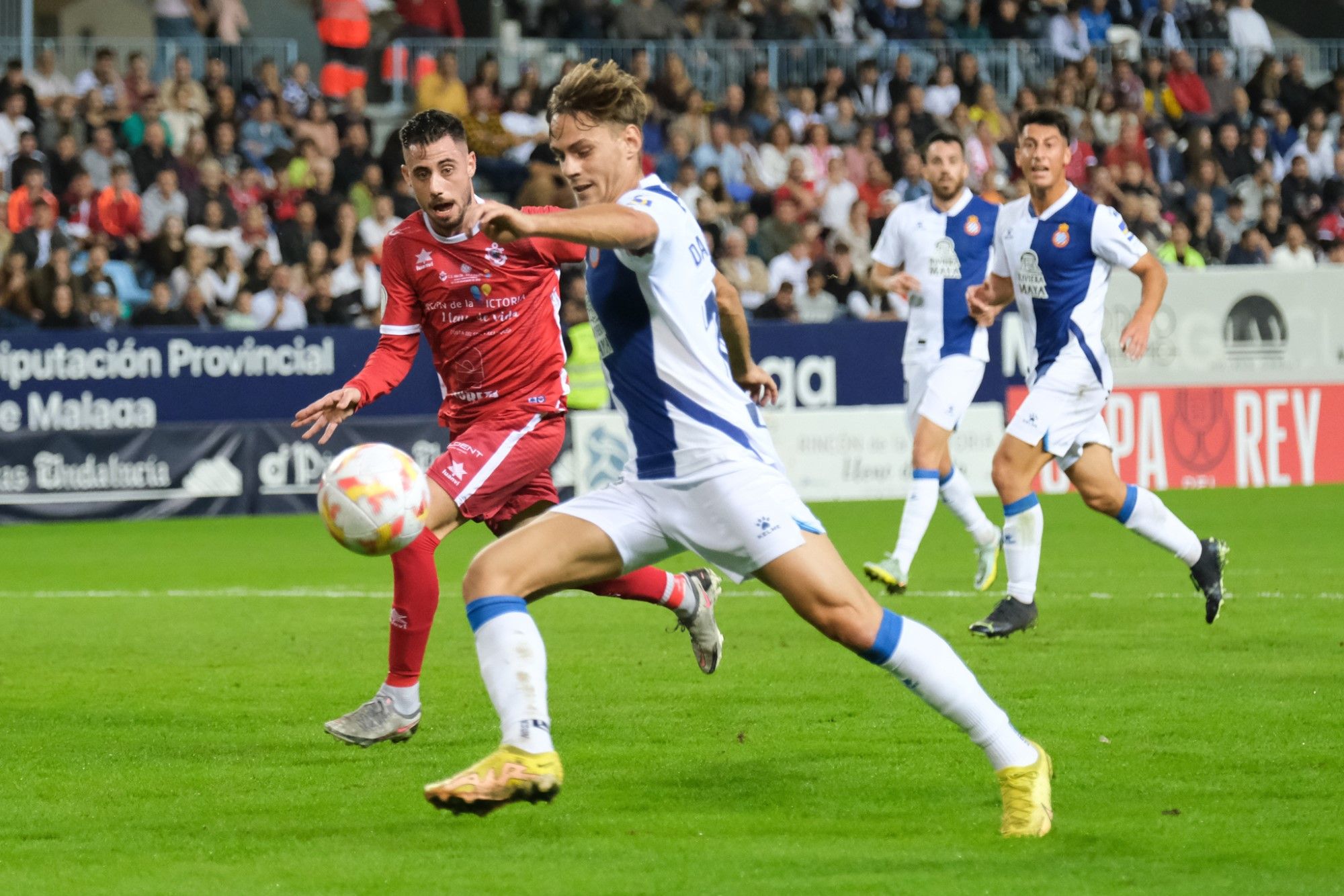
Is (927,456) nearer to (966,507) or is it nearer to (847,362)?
(966,507)

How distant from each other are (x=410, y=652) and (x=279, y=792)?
0.98 m

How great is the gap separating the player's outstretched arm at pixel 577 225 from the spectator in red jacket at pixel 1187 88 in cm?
2315

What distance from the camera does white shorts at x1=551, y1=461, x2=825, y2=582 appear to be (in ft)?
17.3

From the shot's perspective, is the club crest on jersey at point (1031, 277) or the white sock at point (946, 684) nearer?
the white sock at point (946, 684)

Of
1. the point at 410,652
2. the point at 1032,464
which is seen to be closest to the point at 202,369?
the point at 1032,464

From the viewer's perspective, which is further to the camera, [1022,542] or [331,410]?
[1022,542]

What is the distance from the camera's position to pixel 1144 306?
366 inches

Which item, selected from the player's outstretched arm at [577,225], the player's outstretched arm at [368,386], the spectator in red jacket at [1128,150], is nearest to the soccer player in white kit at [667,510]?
the player's outstretched arm at [577,225]

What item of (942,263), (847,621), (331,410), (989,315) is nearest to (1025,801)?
(847,621)

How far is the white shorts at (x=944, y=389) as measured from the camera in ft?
38.0

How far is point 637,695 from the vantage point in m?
8.11

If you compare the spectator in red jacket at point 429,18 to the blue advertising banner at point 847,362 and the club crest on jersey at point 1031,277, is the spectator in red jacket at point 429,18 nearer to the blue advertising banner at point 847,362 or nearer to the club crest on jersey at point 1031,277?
the blue advertising banner at point 847,362

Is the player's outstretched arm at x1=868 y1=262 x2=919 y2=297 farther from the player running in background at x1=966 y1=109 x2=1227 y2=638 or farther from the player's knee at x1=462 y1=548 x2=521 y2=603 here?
the player's knee at x1=462 y1=548 x2=521 y2=603

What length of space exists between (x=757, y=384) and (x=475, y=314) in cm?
149
